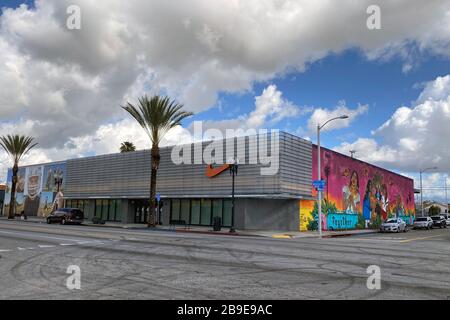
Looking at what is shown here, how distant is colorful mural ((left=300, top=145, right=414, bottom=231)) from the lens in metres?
38.5

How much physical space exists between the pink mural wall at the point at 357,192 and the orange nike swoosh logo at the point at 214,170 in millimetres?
8540

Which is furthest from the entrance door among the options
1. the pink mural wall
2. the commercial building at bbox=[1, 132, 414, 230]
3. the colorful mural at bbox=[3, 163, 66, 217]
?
the pink mural wall

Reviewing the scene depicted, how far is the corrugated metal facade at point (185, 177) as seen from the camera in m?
33.2

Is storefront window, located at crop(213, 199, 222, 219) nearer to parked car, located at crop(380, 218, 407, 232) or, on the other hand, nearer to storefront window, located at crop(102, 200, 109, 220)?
parked car, located at crop(380, 218, 407, 232)

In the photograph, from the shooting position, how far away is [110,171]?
47.1m

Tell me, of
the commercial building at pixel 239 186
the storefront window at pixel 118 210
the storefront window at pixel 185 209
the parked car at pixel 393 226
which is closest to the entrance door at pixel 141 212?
the commercial building at pixel 239 186

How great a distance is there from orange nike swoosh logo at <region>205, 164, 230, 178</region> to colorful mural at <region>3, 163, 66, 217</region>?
27134mm

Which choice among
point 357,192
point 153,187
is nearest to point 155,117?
point 153,187

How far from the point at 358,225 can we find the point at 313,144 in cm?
1384

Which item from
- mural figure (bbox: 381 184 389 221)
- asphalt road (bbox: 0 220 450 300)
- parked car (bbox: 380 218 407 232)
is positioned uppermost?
mural figure (bbox: 381 184 389 221)

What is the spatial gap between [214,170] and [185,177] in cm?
408

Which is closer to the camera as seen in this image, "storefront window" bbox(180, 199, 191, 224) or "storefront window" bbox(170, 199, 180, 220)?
"storefront window" bbox(180, 199, 191, 224)

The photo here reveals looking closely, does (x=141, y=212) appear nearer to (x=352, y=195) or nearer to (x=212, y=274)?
(x=352, y=195)
